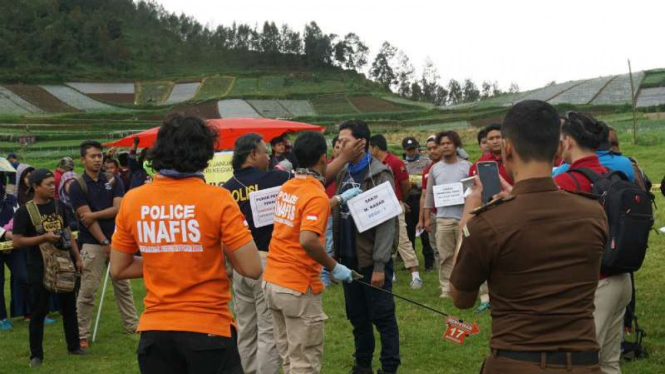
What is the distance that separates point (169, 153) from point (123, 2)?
150622 millimetres

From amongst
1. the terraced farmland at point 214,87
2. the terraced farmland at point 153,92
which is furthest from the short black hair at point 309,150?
the terraced farmland at point 153,92

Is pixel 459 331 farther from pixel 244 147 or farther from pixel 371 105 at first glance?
pixel 371 105

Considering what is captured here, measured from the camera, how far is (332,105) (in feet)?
277

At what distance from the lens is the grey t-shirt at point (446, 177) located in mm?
9242

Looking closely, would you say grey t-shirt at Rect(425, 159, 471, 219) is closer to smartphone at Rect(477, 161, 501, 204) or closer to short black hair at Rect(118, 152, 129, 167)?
short black hair at Rect(118, 152, 129, 167)

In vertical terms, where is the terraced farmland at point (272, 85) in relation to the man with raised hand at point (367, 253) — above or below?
above

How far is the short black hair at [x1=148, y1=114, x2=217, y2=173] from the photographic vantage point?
363cm

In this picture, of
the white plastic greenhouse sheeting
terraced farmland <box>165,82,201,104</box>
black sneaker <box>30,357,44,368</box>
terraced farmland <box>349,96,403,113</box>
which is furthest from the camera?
the white plastic greenhouse sheeting

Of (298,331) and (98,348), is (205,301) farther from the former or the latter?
(98,348)

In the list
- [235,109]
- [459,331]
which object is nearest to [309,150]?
[459,331]

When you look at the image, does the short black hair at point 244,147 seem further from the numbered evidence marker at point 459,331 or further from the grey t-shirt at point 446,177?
the grey t-shirt at point 446,177

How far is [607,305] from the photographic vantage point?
14.6 ft

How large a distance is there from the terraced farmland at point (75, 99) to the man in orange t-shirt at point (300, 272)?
78489mm

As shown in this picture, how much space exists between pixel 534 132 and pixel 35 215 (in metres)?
6.32
